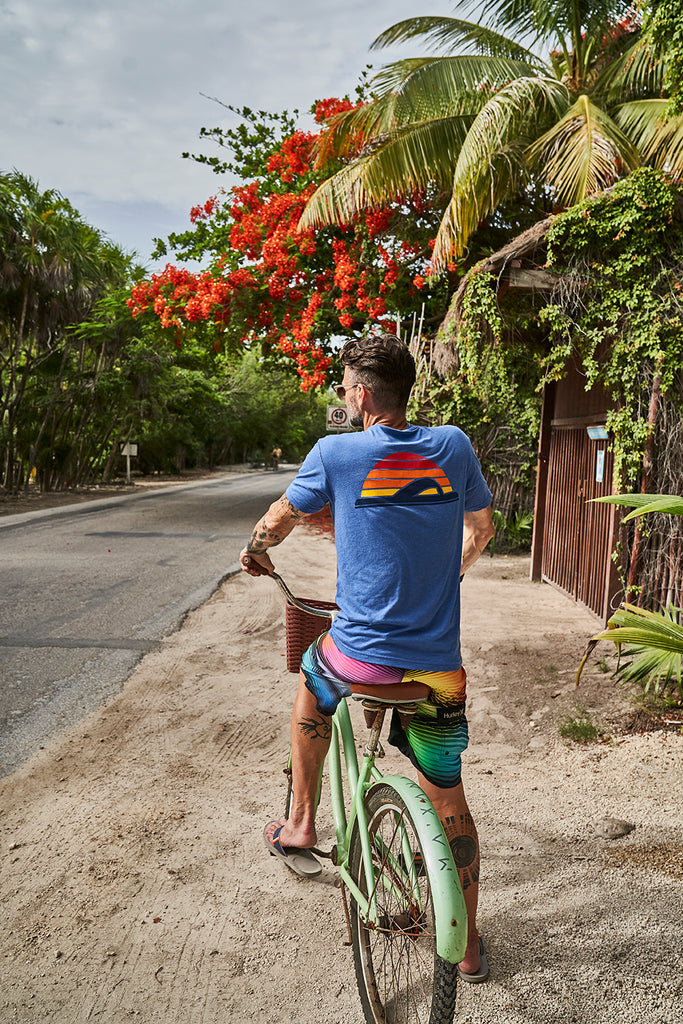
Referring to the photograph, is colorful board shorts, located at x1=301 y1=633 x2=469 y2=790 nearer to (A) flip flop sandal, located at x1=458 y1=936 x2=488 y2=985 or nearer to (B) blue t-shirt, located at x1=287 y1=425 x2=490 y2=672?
(B) blue t-shirt, located at x1=287 y1=425 x2=490 y2=672

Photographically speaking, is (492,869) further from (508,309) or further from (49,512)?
(49,512)

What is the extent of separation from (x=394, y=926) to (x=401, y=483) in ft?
3.95

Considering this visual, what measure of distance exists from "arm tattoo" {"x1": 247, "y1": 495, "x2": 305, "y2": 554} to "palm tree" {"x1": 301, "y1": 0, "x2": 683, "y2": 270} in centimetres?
699

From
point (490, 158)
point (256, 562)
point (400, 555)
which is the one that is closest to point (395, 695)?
point (400, 555)

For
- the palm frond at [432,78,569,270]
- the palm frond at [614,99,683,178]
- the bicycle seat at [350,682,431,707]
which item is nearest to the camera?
the bicycle seat at [350,682,431,707]

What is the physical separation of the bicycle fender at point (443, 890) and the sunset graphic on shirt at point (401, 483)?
0.80 meters

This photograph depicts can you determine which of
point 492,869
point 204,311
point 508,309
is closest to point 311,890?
point 492,869

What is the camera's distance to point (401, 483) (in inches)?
83.0

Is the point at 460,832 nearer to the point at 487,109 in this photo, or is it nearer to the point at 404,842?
the point at 404,842

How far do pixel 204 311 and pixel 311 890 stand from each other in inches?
532

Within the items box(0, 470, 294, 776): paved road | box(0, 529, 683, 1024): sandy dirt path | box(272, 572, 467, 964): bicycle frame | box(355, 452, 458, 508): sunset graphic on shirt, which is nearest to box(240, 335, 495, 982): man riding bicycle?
box(355, 452, 458, 508): sunset graphic on shirt

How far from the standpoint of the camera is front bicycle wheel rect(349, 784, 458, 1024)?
80.2 inches

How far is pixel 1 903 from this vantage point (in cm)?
290

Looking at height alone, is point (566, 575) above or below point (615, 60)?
below
